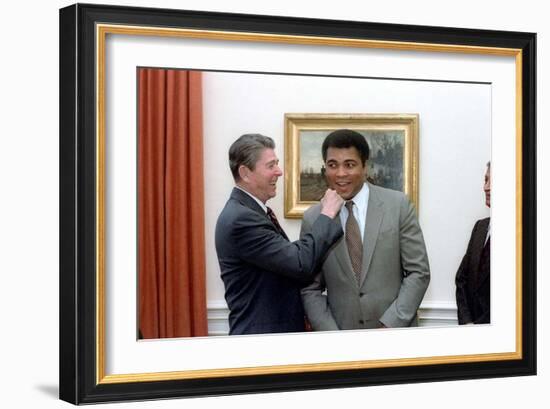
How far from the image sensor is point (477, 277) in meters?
5.59

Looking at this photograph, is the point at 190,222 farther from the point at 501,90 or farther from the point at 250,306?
the point at 501,90

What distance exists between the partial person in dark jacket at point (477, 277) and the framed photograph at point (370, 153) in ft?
1.17

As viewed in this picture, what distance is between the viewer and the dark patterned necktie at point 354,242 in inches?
209

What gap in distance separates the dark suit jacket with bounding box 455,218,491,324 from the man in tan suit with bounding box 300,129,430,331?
0.78 feet

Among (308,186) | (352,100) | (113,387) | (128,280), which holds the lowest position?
(113,387)

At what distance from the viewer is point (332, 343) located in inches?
207

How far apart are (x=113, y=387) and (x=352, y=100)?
1.51m

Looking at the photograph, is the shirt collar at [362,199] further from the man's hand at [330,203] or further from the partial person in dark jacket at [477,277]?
the partial person in dark jacket at [477,277]

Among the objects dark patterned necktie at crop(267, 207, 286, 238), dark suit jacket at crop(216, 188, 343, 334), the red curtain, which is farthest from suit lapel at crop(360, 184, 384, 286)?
the red curtain

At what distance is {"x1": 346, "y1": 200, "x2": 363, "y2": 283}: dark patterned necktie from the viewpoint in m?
5.30

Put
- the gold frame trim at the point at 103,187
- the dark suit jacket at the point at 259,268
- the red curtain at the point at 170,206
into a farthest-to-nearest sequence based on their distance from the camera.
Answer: the dark suit jacket at the point at 259,268, the red curtain at the point at 170,206, the gold frame trim at the point at 103,187

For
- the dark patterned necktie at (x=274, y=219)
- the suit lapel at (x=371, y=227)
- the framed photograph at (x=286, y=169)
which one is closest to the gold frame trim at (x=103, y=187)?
the framed photograph at (x=286, y=169)

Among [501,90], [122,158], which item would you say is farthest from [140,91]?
[501,90]

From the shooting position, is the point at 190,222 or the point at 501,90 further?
the point at 501,90
